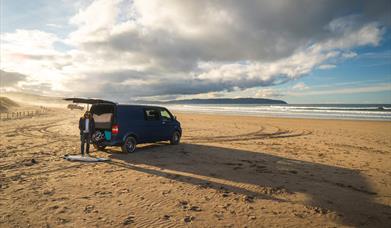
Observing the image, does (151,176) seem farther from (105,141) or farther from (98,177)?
(105,141)

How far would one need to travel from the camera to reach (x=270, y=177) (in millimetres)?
7633

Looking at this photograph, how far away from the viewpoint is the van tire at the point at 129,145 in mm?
10570

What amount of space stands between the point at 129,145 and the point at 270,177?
5.83 metres

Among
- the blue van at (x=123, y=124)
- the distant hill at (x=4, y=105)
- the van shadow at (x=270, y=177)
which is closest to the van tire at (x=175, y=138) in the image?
the blue van at (x=123, y=124)

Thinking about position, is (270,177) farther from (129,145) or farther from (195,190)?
(129,145)

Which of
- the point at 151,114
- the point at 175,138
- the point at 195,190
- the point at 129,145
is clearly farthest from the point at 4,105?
the point at 195,190

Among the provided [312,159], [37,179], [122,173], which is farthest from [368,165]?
[37,179]

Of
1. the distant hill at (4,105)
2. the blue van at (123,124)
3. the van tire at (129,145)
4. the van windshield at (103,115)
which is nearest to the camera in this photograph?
the blue van at (123,124)

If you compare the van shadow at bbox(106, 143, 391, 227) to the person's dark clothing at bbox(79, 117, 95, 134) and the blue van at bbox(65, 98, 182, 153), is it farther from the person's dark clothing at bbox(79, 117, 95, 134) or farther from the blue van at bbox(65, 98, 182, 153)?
the person's dark clothing at bbox(79, 117, 95, 134)

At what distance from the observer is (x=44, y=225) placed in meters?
4.50

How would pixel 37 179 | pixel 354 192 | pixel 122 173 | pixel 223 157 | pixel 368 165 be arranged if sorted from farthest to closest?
pixel 223 157 < pixel 368 165 < pixel 122 173 < pixel 37 179 < pixel 354 192

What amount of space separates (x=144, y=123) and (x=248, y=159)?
15.3 feet

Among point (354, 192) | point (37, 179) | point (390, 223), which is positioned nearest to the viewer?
point (390, 223)

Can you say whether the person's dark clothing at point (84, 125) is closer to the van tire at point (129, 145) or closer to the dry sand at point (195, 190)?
the dry sand at point (195, 190)
